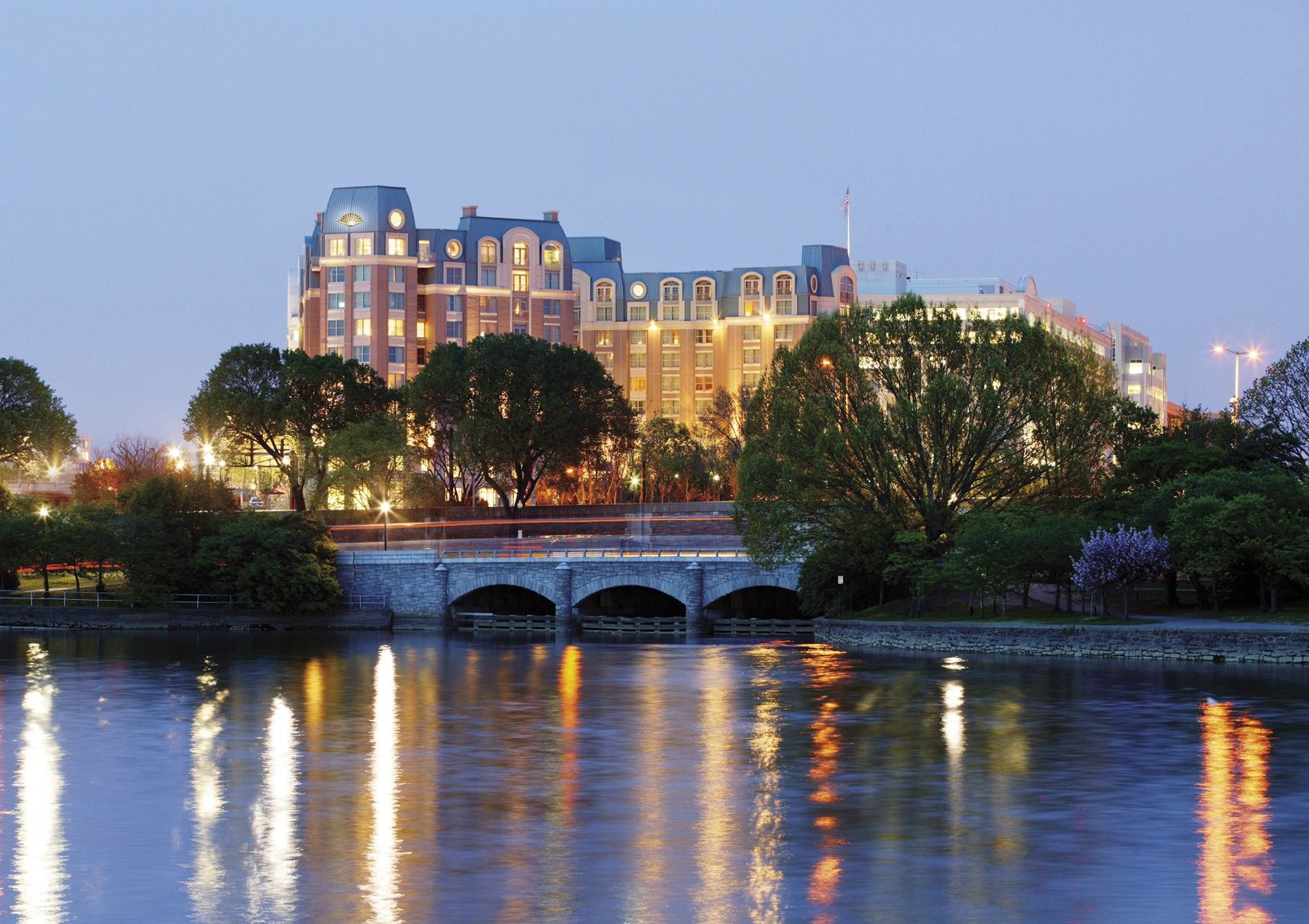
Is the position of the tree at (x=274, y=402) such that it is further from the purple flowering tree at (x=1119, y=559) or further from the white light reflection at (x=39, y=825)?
the white light reflection at (x=39, y=825)

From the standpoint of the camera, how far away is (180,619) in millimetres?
103938

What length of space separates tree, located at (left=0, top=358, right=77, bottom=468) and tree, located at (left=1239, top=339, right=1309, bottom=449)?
9364cm

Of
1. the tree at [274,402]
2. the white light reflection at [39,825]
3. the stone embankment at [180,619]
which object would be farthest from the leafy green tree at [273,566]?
the white light reflection at [39,825]

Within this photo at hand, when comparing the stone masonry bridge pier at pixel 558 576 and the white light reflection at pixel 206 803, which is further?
the stone masonry bridge pier at pixel 558 576

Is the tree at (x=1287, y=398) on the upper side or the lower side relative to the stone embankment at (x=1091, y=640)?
upper

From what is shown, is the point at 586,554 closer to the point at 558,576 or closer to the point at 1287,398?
the point at 558,576

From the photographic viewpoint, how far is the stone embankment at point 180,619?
333 feet

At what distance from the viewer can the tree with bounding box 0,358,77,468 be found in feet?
447

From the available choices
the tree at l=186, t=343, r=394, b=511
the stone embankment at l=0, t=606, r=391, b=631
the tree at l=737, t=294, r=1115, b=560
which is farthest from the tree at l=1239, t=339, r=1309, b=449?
the tree at l=186, t=343, r=394, b=511

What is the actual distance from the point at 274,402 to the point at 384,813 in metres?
112

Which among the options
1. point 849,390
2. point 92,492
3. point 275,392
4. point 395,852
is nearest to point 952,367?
point 849,390

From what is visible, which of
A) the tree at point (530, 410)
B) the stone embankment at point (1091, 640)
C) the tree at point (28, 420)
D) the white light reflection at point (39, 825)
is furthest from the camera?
the tree at point (530, 410)

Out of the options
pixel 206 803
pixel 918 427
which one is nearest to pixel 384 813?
pixel 206 803

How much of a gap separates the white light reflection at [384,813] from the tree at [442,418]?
8229 centimetres
